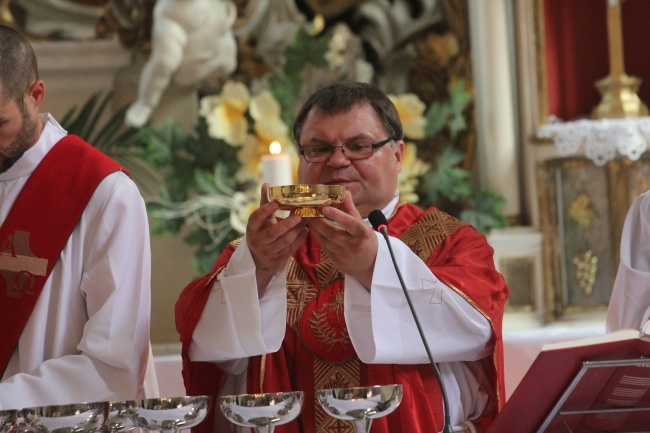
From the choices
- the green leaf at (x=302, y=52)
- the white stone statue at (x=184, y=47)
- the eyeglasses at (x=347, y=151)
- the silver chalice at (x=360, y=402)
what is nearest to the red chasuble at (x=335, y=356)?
the eyeglasses at (x=347, y=151)

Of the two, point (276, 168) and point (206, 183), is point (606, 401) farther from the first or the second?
point (206, 183)

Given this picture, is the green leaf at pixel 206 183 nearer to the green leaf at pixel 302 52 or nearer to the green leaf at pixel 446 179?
the green leaf at pixel 302 52

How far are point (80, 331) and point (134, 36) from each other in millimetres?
3392

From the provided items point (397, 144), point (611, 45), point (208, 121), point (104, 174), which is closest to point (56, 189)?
point (104, 174)

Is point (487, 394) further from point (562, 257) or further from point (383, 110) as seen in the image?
point (562, 257)

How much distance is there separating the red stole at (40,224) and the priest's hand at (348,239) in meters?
0.82

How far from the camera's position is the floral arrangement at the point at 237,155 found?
5.94 m

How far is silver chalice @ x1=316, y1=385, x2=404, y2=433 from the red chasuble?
2.12 feet

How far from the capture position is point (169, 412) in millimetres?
2770

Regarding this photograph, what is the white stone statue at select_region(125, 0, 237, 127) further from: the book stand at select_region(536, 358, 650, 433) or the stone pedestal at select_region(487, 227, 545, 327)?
the book stand at select_region(536, 358, 650, 433)

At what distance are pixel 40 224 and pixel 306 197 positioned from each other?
0.99m

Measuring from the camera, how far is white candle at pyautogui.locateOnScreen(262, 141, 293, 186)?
4.81m

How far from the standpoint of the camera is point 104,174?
12.1 ft

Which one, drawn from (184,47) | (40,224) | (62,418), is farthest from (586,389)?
(184,47)
